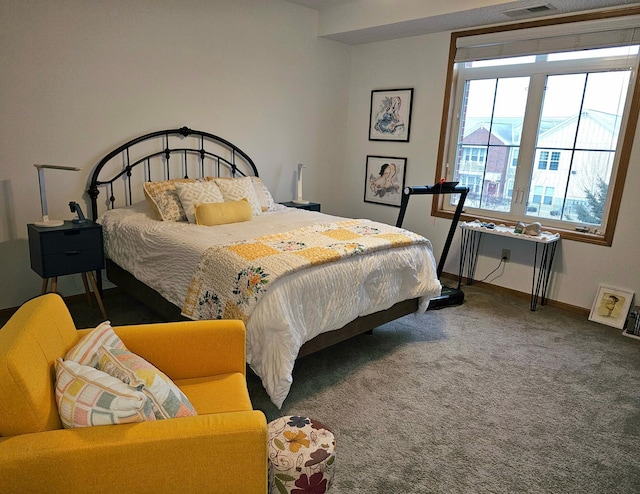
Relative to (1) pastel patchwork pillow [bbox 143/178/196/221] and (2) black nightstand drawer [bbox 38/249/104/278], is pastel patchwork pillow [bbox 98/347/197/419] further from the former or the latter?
(1) pastel patchwork pillow [bbox 143/178/196/221]

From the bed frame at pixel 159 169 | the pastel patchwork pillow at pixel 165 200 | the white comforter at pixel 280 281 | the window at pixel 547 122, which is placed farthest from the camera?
the window at pixel 547 122

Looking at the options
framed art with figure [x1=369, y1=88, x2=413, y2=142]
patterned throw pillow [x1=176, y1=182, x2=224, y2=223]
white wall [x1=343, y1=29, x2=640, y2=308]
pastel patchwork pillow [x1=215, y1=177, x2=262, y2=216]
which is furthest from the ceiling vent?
patterned throw pillow [x1=176, y1=182, x2=224, y2=223]

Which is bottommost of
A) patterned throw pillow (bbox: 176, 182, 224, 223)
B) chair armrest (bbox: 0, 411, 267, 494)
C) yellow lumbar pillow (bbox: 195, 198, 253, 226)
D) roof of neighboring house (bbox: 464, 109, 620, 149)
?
chair armrest (bbox: 0, 411, 267, 494)

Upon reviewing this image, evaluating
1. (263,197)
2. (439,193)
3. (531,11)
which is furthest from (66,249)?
(531,11)

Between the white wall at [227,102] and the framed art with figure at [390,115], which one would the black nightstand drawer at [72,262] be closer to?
the white wall at [227,102]

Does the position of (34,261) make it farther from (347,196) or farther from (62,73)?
(347,196)

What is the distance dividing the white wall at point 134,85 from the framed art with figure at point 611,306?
310cm

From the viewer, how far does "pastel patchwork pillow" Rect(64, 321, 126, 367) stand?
140cm

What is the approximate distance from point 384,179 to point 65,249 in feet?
10.7

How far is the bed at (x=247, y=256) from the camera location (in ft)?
7.34

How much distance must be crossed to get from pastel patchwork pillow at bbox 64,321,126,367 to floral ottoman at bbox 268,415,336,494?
2.13ft

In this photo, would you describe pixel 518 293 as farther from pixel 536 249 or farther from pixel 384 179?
pixel 384 179

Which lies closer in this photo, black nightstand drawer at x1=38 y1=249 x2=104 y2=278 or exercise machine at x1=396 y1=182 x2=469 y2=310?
black nightstand drawer at x1=38 y1=249 x2=104 y2=278

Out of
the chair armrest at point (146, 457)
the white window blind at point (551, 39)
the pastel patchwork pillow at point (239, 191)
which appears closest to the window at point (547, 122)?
the white window blind at point (551, 39)
